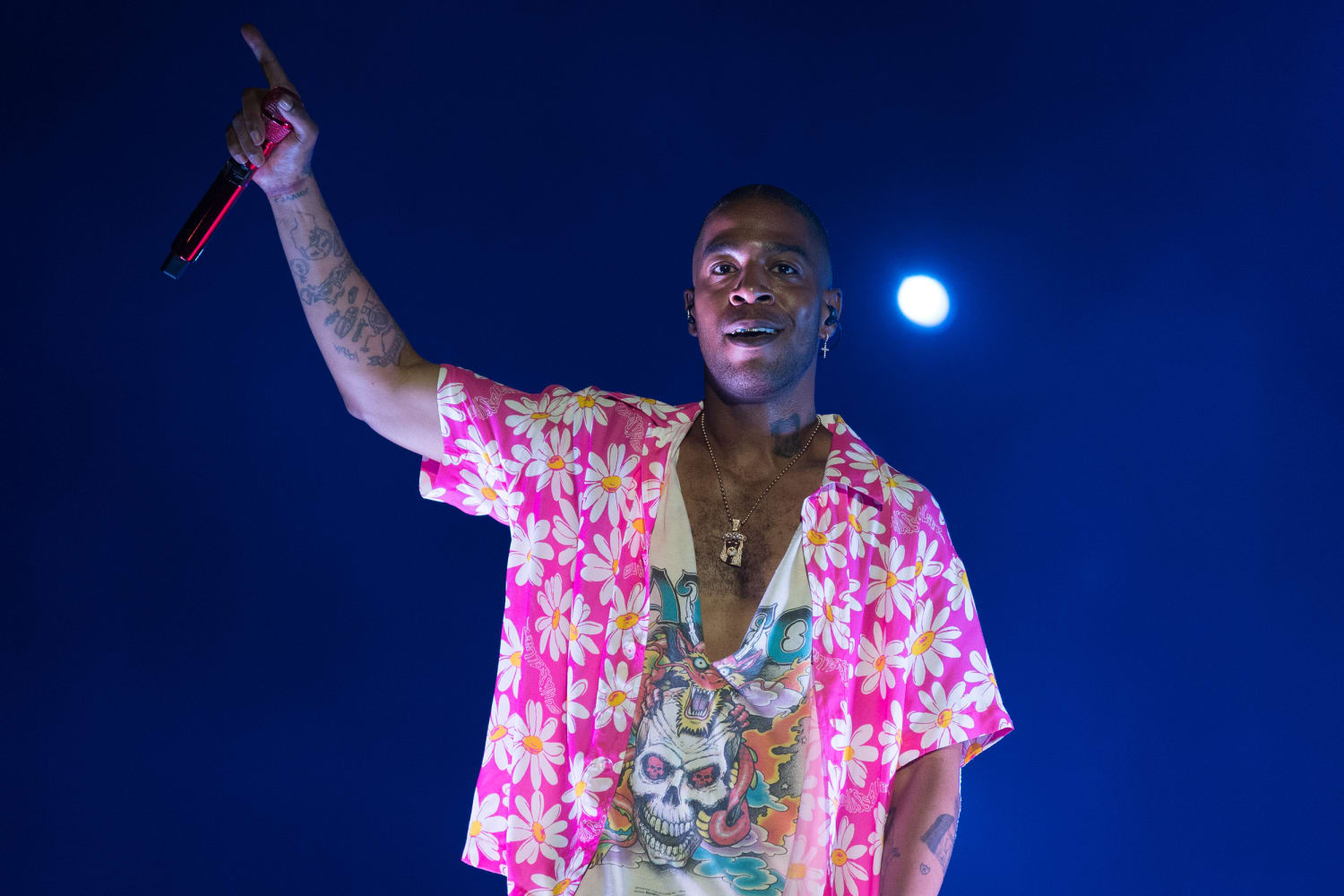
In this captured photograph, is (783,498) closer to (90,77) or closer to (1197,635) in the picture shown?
(1197,635)

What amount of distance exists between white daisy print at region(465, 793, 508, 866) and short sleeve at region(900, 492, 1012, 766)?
67cm

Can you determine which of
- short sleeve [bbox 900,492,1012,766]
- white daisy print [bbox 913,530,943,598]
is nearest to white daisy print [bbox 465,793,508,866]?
short sleeve [bbox 900,492,1012,766]

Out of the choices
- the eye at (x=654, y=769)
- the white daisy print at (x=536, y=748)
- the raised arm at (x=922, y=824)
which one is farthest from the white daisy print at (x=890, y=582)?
the white daisy print at (x=536, y=748)

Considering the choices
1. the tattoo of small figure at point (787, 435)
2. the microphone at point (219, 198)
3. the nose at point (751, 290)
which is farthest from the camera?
the tattoo of small figure at point (787, 435)

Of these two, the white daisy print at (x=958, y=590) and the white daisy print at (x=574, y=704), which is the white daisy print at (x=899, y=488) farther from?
the white daisy print at (x=574, y=704)

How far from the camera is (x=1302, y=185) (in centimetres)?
252

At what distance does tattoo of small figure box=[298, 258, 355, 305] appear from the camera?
189 cm

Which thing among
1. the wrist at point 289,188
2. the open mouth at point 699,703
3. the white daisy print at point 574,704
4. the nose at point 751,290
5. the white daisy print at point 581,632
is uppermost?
the nose at point 751,290

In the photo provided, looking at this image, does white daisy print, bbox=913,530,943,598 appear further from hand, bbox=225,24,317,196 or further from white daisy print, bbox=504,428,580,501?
hand, bbox=225,24,317,196

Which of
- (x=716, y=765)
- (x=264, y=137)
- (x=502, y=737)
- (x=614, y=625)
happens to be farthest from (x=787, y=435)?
(x=264, y=137)

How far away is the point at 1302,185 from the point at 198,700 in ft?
8.13

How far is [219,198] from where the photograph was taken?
1722 millimetres

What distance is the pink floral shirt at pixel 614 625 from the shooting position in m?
1.84

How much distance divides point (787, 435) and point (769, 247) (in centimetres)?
35
